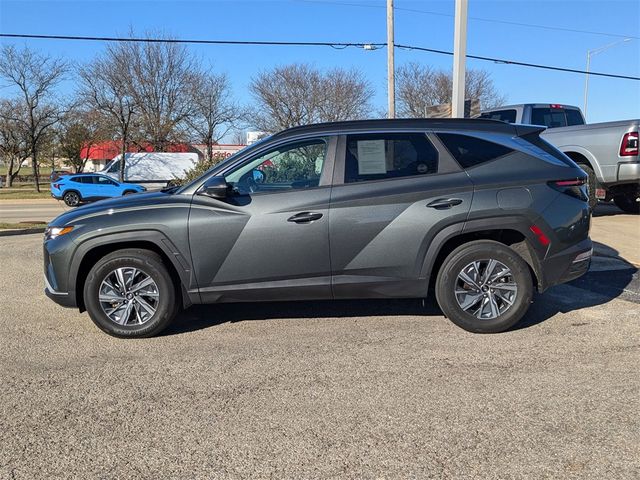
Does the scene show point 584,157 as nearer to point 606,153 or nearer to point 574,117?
point 606,153

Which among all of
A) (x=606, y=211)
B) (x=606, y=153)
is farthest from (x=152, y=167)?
(x=606, y=153)

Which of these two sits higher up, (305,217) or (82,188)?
(305,217)

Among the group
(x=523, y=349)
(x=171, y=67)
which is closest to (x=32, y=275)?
(x=523, y=349)

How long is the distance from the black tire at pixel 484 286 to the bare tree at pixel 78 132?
3994 centimetres

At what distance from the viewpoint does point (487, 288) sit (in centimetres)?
460

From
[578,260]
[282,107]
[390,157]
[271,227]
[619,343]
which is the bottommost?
[619,343]

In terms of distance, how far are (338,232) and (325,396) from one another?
1479 millimetres

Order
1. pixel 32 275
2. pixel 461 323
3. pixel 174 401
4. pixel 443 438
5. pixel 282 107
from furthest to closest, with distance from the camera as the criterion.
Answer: pixel 282 107 → pixel 32 275 → pixel 461 323 → pixel 174 401 → pixel 443 438

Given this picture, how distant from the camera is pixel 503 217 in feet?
14.9

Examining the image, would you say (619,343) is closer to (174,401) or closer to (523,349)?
(523,349)

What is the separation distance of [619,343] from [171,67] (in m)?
41.3

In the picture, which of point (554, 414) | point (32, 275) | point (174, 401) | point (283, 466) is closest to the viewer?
point (283, 466)

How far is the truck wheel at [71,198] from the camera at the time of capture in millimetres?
25688

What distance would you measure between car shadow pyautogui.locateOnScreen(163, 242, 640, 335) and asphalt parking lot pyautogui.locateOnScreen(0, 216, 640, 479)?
0.12 feet
